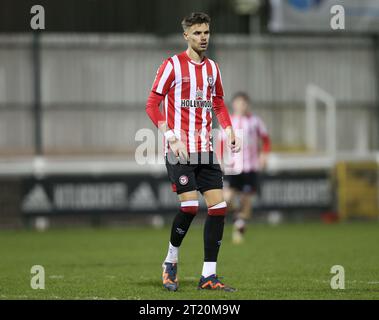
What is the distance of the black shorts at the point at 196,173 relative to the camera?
810 cm

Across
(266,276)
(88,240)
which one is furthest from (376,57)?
(266,276)

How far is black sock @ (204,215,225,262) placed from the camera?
811 cm

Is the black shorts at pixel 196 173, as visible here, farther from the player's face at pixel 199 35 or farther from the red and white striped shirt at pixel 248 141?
the red and white striped shirt at pixel 248 141

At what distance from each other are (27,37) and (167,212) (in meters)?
8.82

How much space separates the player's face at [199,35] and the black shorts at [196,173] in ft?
3.05

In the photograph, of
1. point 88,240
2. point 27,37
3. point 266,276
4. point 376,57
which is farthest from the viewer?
point 376,57

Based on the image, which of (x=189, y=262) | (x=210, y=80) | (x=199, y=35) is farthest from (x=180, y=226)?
(x=189, y=262)

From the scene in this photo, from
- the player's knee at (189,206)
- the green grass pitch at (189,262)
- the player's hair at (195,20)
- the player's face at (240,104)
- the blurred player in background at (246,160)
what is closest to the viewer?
the green grass pitch at (189,262)

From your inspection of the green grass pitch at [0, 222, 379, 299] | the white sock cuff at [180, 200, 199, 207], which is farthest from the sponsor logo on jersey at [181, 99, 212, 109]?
the green grass pitch at [0, 222, 379, 299]

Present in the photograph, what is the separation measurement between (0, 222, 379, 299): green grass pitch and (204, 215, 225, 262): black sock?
1.14 feet

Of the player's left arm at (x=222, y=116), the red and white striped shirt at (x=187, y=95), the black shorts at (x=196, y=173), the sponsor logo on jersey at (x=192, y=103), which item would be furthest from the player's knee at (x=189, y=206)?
the sponsor logo on jersey at (x=192, y=103)

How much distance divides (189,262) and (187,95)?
3.33m
